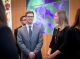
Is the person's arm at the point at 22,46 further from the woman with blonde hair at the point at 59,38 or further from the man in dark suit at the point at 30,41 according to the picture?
the woman with blonde hair at the point at 59,38

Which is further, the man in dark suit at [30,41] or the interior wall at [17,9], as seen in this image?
the interior wall at [17,9]

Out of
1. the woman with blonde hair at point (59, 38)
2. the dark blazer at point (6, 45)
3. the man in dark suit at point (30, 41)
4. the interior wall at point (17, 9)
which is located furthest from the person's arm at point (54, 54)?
the dark blazer at point (6, 45)

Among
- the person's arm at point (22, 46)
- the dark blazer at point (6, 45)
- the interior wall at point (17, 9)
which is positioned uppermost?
the dark blazer at point (6, 45)

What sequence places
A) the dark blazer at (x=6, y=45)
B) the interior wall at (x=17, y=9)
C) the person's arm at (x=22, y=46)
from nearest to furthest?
the dark blazer at (x=6, y=45), the person's arm at (x=22, y=46), the interior wall at (x=17, y=9)

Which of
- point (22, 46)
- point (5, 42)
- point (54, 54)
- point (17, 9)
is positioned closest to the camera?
point (5, 42)

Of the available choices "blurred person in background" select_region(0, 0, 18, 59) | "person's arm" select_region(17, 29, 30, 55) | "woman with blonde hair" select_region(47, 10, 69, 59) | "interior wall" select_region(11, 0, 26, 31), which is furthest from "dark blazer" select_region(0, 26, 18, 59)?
"interior wall" select_region(11, 0, 26, 31)

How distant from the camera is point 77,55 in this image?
10.0ft

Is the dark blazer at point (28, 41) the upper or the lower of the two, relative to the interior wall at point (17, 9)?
lower

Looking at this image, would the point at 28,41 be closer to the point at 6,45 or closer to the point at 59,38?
the point at 59,38

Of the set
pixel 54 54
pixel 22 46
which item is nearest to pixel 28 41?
pixel 22 46

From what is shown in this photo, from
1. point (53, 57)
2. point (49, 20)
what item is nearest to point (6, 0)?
point (49, 20)

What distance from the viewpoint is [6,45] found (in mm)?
1009

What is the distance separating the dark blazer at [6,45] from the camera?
99 cm

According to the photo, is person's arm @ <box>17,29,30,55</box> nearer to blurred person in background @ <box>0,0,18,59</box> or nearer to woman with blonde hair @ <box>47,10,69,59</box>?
woman with blonde hair @ <box>47,10,69,59</box>
